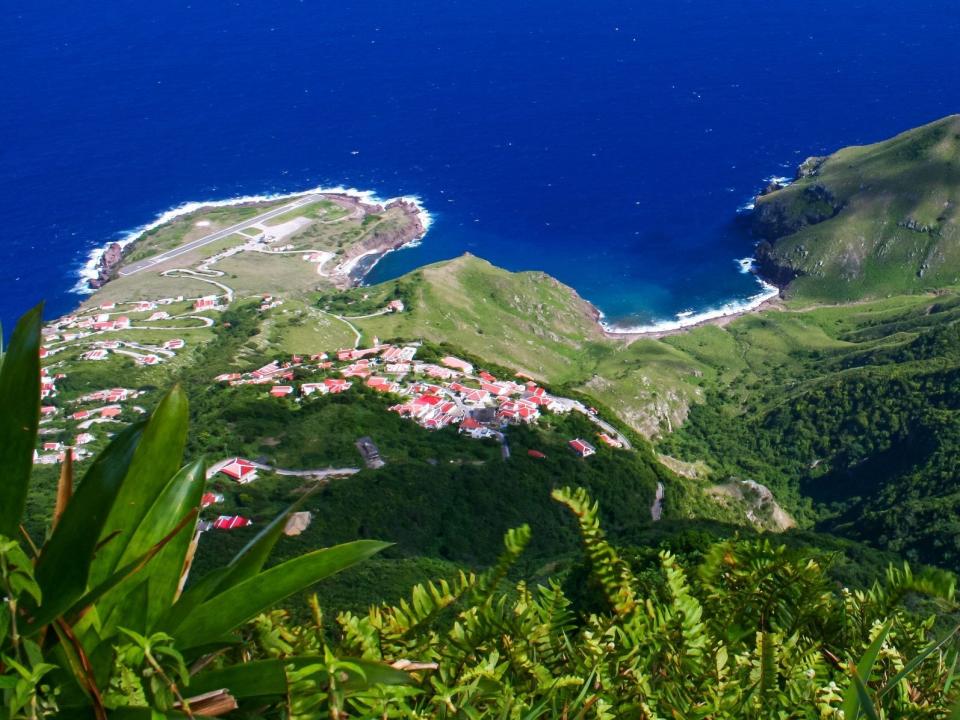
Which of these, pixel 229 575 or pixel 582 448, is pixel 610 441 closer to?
pixel 582 448

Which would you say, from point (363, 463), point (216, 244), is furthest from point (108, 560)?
point (216, 244)

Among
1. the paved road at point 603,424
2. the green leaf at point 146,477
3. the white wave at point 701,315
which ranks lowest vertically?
the green leaf at point 146,477

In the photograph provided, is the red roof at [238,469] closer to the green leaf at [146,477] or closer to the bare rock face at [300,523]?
the bare rock face at [300,523]

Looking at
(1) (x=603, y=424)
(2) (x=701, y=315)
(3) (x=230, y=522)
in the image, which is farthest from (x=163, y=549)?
(2) (x=701, y=315)

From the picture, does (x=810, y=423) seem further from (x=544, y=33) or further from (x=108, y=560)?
(x=544, y=33)

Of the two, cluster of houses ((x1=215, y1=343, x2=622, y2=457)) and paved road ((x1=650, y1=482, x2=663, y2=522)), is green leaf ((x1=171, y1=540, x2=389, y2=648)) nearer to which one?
paved road ((x1=650, y1=482, x2=663, y2=522))

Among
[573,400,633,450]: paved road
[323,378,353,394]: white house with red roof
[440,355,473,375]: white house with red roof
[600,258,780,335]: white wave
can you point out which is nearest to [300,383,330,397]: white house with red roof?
[323,378,353,394]: white house with red roof

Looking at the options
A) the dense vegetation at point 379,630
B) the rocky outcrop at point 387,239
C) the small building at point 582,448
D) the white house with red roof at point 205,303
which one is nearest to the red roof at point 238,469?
the small building at point 582,448

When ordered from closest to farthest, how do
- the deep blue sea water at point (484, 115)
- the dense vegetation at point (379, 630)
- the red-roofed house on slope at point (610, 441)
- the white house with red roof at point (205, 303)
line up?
the dense vegetation at point (379, 630), the red-roofed house on slope at point (610, 441), the white house with red roof at point (205, 303), the deep blue sea water at point (484, 115)
